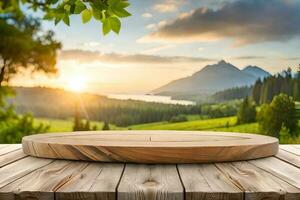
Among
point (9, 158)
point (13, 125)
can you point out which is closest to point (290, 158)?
point (9, 158)

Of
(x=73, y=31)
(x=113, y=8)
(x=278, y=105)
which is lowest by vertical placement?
(x=278, y=105)

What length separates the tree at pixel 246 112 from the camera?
35.9 feet

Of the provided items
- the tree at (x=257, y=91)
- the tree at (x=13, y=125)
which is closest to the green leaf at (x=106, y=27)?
the tree at (x=257, y=91)

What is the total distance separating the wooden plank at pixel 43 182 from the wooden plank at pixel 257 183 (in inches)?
23.2

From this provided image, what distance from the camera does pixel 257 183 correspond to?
1.55m

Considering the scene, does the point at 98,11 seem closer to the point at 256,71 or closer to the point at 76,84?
the point at 256,71

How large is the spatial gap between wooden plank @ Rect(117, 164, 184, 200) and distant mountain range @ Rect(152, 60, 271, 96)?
10102 mm

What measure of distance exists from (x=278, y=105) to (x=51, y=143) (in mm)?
8980

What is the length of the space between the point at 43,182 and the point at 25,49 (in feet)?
37.4

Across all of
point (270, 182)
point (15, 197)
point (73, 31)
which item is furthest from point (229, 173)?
point (73, 31)

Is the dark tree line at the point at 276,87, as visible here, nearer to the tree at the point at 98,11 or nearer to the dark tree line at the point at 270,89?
the dark tree line at the point at 270,89

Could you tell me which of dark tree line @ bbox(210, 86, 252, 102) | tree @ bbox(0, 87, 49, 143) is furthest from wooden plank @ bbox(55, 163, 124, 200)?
tree @ bbox(0, 87, 49, 143)

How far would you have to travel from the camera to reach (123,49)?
12281 mm

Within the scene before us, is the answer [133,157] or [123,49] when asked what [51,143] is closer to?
[133,157]
